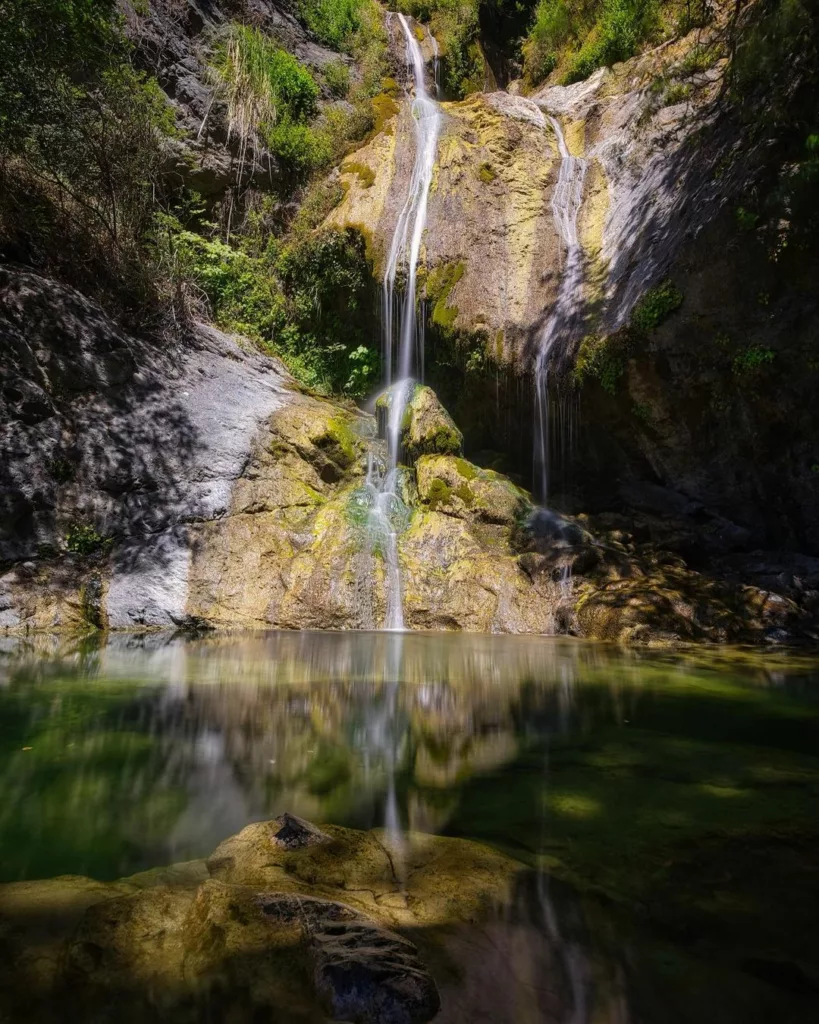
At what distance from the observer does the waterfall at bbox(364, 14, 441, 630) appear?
933cm

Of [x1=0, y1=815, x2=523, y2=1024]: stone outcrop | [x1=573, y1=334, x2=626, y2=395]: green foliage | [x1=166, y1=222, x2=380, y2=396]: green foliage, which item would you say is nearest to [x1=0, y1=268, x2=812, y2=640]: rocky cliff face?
[x1=573, y1=334, x2=626, y2=395]: green foliage

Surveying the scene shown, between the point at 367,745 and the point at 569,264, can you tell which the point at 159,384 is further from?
the point at 367,745

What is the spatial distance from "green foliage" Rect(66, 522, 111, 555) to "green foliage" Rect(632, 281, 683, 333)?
8.39 meters

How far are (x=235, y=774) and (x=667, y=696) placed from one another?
3.08 metres

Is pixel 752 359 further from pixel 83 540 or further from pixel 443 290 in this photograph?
pixel 83 540

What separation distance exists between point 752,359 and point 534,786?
7882 millimetres

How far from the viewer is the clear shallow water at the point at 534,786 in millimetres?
1539

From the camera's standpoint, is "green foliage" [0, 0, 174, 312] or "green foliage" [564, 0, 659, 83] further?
"green foliage" [564, 0, 659, 83]

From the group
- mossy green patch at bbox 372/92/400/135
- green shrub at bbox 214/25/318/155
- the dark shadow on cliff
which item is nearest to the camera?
the dark shadow on cliff

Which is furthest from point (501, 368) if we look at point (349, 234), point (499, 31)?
point (499, 31)

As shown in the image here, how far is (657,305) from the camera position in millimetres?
9406

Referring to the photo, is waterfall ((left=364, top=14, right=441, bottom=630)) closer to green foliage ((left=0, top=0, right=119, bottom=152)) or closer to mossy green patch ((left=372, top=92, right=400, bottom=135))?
mossy green patch ((left=372, top=92, right=400, bottom=135))

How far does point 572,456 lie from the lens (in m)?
11.2

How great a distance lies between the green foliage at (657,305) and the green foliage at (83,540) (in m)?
8.39
